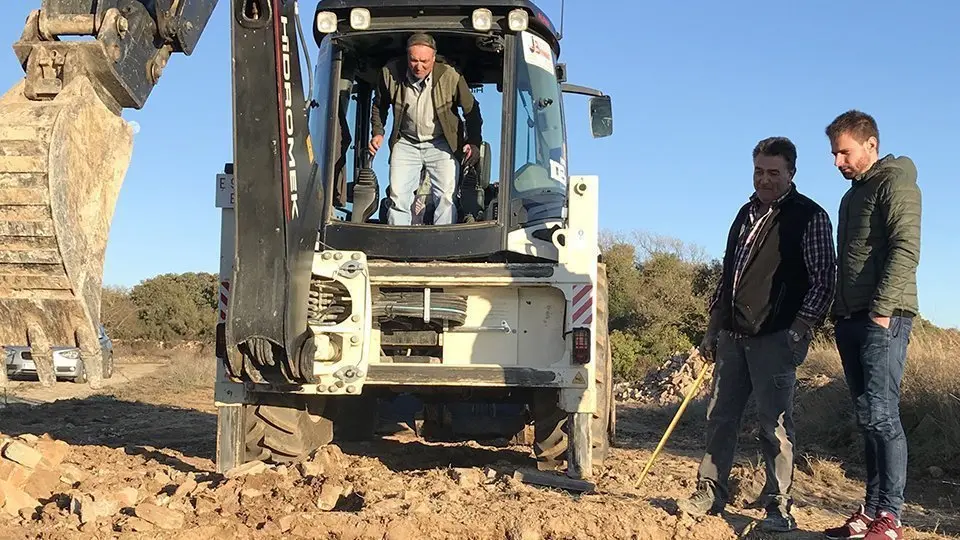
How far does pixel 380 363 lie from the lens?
610 cm

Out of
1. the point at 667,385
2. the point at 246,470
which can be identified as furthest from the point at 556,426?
the point at 667,385

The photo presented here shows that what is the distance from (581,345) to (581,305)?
257 mm

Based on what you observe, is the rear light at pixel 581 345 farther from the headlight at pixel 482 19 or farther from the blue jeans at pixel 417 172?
the headlight at pixel 482 19

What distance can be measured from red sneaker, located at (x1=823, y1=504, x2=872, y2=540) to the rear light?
1805 millimetres

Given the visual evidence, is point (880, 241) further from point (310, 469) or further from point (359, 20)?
point (359, 20)

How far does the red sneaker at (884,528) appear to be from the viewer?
4406mm

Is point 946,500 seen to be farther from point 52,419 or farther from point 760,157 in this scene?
point 52,419

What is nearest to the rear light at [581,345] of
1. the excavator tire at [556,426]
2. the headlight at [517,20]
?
the excavator tire at [556,426]

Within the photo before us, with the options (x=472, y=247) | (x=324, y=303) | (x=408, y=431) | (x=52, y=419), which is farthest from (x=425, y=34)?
(x=52, y=419)

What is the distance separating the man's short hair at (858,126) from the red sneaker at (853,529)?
6.25ft

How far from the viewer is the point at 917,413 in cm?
937

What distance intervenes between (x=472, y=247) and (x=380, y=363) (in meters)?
1.00

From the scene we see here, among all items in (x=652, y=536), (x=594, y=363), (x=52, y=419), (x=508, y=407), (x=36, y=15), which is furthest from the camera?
(x=52, y=419)

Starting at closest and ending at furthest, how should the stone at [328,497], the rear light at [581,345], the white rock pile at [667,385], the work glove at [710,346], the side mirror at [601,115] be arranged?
1. the stone at [328,497]
2. the work glove at [710,346]
3. the rear light at [581,345]
4. the side mirror at [601,115]
5. the white rock pile at [667,385]
